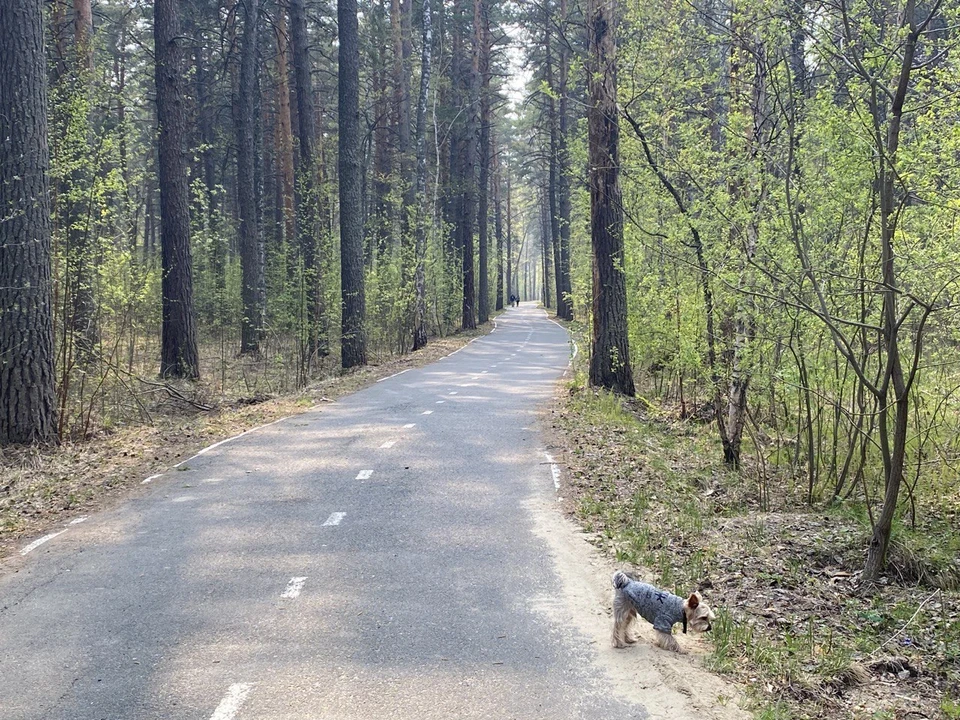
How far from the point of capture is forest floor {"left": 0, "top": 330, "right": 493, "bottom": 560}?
7.61 m

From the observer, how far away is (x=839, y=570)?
6078mm

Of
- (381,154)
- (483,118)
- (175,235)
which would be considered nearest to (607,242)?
(175,235)

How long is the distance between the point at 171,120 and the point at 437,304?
17305mm

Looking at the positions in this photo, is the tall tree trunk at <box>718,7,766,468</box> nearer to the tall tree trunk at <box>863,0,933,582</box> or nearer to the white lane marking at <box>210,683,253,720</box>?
the tall tree trunk at <box>863,0,933,582</box>

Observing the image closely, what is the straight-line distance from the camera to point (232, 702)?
12.8 ft

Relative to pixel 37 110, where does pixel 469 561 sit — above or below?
below

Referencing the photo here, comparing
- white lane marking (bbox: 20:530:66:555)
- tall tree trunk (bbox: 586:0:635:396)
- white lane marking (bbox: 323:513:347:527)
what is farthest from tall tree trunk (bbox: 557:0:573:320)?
white lane marking (bbox: 20:530:66:555)

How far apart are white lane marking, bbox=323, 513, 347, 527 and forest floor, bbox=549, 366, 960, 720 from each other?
229 cm

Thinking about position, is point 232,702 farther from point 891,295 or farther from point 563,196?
point 563,196

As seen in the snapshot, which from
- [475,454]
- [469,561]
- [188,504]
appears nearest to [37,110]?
[188,504]

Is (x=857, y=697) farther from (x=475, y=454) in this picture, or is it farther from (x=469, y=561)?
(x=475, y=454)

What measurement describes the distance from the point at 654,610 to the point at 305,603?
237 centimetres

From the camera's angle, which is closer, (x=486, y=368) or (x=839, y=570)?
(x=839, y=570)

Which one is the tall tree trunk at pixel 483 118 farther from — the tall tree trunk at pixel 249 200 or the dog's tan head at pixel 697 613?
the dog's tan head at pixel 697 613
